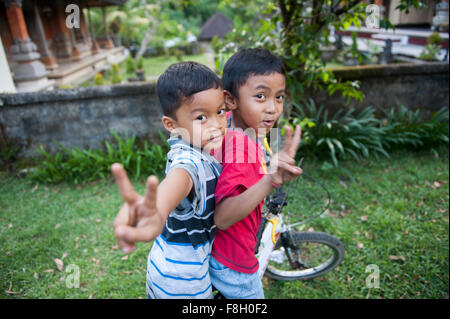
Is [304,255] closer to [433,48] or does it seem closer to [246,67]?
[246,67]

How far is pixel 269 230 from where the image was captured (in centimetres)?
185

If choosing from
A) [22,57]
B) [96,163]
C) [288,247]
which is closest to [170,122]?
[288,247]

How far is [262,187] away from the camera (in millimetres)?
→ 916

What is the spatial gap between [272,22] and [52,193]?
3306mm

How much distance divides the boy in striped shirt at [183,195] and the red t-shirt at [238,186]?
0.06 m

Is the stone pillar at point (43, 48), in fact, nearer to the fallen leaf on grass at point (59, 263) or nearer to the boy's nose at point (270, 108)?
the fallen leaf on grass at point (59, 263)

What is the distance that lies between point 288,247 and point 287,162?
1418 millimetres

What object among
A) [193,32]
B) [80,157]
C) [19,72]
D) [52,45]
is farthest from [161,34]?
[80,157]

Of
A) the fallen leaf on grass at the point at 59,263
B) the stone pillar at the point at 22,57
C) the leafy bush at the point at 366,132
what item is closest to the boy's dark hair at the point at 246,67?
the fallen leaf on grass at the point at 59,263

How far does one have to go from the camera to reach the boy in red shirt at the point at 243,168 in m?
0.97

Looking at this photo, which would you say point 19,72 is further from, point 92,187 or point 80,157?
point 92,187

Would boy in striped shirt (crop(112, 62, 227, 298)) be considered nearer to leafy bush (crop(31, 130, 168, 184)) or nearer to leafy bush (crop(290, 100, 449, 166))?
leafy bush (crop(31, 130, 168, 184))

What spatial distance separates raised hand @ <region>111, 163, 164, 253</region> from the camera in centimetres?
66

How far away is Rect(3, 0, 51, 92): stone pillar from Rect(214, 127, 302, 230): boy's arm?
205 inches
